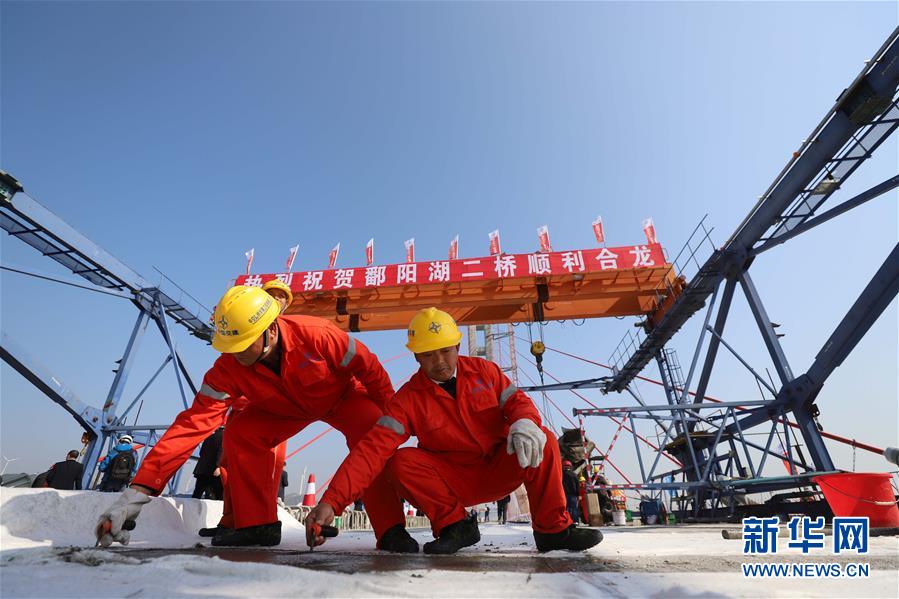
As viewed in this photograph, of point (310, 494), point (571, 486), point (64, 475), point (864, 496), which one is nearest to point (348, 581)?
point (864, 496)

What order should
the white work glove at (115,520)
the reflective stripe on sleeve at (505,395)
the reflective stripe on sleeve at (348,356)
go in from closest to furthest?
the white work glove at (115,520), the reflective stripe on sleeve at (505,395), the reflective stripe on sleeve at (348,356)

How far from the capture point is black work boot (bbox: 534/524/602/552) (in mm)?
2098

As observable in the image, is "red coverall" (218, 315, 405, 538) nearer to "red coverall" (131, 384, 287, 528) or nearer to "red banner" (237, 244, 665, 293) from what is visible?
"red coverall" (131, 384, 287, 528)

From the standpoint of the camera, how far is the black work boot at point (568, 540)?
2098 mm

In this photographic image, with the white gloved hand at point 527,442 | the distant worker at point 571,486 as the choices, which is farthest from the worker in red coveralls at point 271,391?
the distant worker at point 571,486

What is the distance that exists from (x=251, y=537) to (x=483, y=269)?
666cm

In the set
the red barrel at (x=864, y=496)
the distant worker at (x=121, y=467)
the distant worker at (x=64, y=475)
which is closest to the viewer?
the red barrel at (x=864, y=496)

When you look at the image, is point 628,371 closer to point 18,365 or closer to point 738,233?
point 738,233

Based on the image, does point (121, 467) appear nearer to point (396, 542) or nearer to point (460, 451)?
point (396, 542)

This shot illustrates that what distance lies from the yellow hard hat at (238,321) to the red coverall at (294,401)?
0.62 feet

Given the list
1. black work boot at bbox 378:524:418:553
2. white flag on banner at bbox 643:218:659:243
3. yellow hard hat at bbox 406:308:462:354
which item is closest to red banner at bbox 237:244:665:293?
white flag on banner at bbox 643:218:659:243

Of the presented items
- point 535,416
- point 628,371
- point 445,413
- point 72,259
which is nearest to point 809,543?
point 535,416

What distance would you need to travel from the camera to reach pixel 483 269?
28.2 feet

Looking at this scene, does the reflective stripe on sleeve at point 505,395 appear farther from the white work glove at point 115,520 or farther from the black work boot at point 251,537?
the white work glove at point 115,520
